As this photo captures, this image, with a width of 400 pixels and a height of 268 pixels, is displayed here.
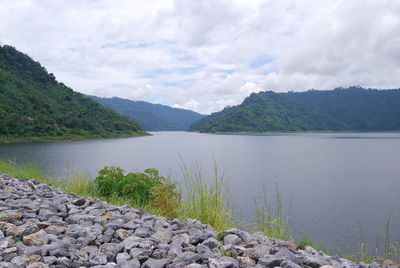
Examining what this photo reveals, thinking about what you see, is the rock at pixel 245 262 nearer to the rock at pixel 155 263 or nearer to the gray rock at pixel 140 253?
the rock at pixel 155 263

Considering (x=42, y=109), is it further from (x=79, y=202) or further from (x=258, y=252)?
(x=258, y=252)

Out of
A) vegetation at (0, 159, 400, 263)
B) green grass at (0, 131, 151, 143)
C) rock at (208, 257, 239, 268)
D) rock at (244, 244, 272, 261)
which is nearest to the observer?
rock at (208, 257, 239, 268)

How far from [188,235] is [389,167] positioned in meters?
35.9

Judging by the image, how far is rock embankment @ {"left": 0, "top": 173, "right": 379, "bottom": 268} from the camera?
10.8 feet

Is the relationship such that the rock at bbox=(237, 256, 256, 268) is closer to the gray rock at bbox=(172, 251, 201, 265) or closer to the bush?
the gray rock at bbox=(172, 251, 201, 265)

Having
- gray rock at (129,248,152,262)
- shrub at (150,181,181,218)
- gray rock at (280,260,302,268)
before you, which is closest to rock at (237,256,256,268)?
gray rock at (280,260,302,268)

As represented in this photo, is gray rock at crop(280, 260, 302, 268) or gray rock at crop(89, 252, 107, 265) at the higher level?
gray rock at crop(280, 260, 302, 268)

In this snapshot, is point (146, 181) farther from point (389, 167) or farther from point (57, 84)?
point (57, 84)

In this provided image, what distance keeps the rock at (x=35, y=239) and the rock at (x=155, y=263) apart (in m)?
1.46

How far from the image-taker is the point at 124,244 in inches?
146

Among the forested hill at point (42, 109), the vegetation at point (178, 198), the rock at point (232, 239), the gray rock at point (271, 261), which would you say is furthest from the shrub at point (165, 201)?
the forested hill at point (42, 109)

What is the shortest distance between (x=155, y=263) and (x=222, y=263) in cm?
69

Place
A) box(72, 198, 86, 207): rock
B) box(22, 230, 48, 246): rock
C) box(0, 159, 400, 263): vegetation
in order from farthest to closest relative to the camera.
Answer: box(0, 159, 400, 263): vegetation < box(72, 198, 86, 207): rock < box(22, 230, 48, 246): rock

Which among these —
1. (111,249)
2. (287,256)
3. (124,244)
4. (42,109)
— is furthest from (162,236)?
(42,109)
